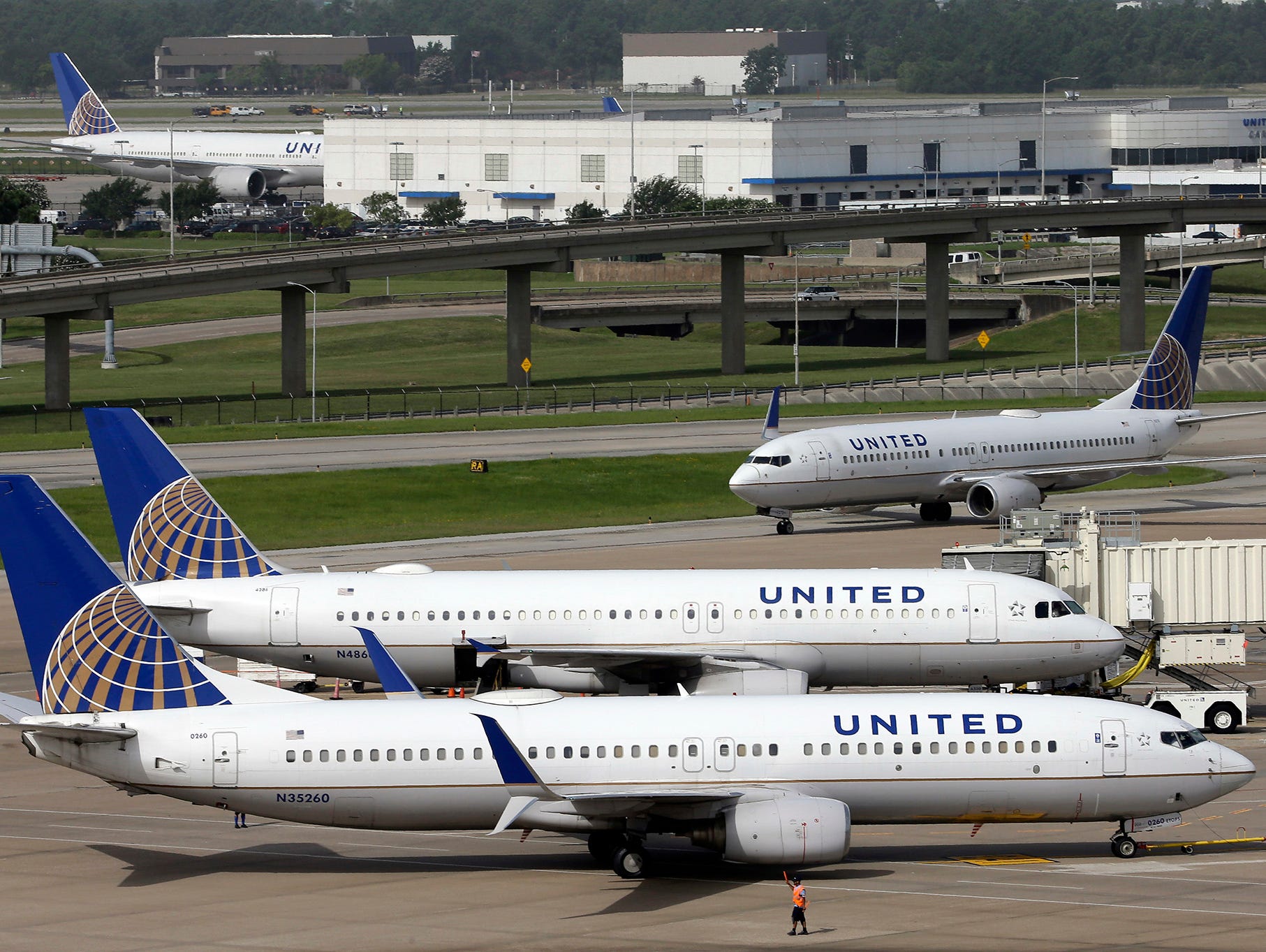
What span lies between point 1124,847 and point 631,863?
383 inches

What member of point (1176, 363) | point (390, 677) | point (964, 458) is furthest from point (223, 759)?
point (1176, 363)

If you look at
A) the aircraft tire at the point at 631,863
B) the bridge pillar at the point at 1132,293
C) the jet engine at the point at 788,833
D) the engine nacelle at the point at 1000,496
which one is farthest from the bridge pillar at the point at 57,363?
the jet engine at the point at 788,833

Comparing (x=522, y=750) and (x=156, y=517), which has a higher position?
(x=156, y=517)

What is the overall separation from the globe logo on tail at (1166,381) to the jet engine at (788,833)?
2394 inches

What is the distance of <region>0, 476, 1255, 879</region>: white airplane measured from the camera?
36000mm

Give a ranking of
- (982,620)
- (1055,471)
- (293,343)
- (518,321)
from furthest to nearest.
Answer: (518,321)
(293,343)
(1055,471)
(982,620)

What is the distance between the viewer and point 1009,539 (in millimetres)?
58062

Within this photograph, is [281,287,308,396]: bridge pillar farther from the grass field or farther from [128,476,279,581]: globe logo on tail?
[128,476,279,581]: globe logo on tail

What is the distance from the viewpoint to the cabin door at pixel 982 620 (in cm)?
4862

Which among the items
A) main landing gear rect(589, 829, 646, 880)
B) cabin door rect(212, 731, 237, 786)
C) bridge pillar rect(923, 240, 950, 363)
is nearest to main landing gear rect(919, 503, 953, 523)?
main landing gear rect(589, 829, 646, 880)

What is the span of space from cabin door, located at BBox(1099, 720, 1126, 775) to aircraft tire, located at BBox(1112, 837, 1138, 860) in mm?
2017

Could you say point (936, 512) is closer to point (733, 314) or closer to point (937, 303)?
point (733, 314)

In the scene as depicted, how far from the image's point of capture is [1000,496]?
83750 millimetres

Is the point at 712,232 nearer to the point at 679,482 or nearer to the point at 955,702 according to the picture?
the point at 679,482
